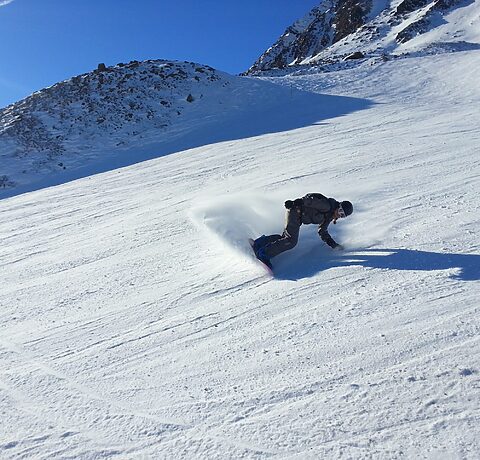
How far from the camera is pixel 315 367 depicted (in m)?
3.59

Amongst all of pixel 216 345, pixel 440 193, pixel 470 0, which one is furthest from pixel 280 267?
pixel 470 0

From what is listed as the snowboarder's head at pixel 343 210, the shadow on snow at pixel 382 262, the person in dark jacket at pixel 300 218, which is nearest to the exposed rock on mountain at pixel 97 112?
the person in dark jacket at pixel 300 218

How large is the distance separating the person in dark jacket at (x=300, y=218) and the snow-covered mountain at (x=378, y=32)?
2620 centimetres

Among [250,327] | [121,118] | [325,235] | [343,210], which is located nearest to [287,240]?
[325,235]

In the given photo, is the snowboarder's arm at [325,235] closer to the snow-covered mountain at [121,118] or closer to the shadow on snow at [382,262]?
the shadow on snow at [382,262]

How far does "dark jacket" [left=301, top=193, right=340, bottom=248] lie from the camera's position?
5551mm

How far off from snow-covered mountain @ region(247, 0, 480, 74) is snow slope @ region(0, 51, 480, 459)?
24875 millimetres

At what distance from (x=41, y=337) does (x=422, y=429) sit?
3.87 meters

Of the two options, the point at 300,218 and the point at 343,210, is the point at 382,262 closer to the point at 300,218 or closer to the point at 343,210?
the point at 343,210

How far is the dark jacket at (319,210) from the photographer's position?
555cm

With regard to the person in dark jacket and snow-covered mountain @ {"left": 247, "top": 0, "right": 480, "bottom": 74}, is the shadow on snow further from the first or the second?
snow-covered mountain @ {"left": 247, "top": 0, "right": 480, "bottom": 74}

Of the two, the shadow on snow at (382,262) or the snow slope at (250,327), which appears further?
the shadow on snow at (382,262)

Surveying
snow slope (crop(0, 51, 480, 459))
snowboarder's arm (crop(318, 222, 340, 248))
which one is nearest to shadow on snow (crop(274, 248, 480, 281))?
snow slope (crop(0, 51, 480, 459))

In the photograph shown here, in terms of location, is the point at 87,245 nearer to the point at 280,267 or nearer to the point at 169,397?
the point at 280,267
